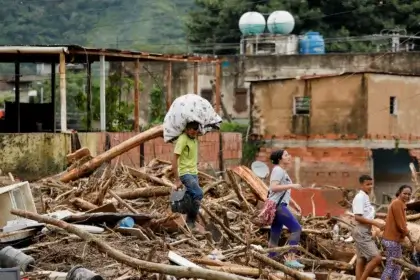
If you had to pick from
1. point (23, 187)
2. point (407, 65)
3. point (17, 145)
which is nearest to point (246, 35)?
point (407, 65)

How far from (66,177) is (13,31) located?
172 feet

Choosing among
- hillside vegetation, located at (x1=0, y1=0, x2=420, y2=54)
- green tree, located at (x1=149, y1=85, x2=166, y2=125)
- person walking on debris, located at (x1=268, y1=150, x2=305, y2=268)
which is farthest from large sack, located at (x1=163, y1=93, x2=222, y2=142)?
hillside vegetation, located at (x1=0, y1=0, x2=420, y2=54)

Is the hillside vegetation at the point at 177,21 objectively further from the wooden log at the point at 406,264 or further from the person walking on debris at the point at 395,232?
the wooden log at the point at 406,264

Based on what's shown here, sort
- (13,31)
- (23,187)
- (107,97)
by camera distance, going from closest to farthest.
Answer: (23,187) → (107,97) → (13,31)

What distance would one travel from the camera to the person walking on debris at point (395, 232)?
12367 millimetres

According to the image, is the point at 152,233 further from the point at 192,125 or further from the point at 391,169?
the point at 391,169

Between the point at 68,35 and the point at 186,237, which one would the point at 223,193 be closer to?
the point at 186,237

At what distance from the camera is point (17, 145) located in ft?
72.3

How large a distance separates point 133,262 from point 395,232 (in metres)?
3.45

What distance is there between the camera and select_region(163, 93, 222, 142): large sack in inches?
507

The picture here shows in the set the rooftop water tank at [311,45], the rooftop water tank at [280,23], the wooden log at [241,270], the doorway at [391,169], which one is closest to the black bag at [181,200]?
the wooden log at [241,270]

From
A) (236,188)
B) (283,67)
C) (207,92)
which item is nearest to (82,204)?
(236,188)

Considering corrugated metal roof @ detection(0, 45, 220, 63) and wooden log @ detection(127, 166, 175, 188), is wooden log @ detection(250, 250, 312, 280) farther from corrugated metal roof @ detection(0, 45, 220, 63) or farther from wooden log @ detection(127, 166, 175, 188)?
corrugated metal roof @ detection(0, 45, 220, 63)

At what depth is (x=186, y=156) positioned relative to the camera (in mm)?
12844
